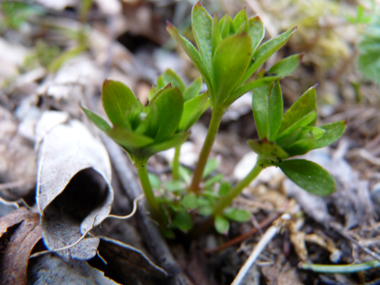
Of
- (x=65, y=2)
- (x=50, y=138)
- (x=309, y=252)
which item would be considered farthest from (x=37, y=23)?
(x=309, y=252)

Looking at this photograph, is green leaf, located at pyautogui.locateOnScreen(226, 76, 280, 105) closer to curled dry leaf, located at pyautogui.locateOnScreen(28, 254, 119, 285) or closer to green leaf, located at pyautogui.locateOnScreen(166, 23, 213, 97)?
green leaf, located at pyautogui.locateOnScreen(166, 23, 213, 97)

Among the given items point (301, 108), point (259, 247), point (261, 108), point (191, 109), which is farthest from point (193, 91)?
point (259, 247)

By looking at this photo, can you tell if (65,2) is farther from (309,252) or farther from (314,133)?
(309,252)

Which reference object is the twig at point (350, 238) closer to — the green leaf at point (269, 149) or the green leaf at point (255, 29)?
the green leaf at point (269, 149)

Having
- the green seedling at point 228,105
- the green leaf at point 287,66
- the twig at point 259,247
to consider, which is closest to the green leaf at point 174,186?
the green seedling at point 228,105

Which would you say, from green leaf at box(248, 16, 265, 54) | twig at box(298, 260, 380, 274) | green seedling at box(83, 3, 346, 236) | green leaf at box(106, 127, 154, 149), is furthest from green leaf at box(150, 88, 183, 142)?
twig at box(298, 260, 380, 274)

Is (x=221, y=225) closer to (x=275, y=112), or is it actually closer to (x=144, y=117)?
(x=275, y=112)

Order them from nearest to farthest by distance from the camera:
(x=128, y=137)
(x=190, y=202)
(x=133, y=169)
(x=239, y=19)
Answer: (x=128, y=137) < (x=239, y=19) < (x=190, y=202) < (x=133, y=169)
